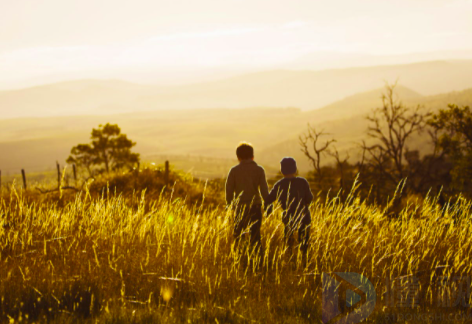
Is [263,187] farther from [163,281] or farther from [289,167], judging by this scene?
[163,281]

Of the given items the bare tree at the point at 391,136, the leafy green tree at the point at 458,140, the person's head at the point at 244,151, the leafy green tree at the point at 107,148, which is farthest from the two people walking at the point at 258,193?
the leafy green tree at the point at 107,148

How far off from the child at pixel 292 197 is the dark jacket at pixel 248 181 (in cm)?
18

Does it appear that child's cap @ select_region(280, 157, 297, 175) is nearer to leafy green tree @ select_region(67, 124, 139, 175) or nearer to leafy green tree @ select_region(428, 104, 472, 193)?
leafy green tree @ select_region(428, 104, 472, 193)

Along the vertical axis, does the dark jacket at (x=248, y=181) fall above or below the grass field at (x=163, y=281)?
above

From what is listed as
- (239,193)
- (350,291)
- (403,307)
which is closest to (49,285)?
(239,193)

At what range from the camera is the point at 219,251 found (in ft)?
18.8

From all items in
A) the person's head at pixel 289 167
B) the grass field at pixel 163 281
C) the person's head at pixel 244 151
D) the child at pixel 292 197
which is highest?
the person's head at pixel 244 151

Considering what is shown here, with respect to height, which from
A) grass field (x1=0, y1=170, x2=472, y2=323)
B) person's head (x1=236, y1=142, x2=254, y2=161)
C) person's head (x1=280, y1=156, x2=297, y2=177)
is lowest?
grass field (x1=0, y1=170, x2=472, y2=323)

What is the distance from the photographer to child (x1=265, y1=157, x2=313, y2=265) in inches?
244

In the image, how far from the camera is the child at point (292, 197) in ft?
20.4

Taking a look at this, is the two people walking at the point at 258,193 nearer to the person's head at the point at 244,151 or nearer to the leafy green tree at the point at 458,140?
the person's head at the point at 244,151

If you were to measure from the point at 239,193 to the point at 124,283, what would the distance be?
89.3 inches

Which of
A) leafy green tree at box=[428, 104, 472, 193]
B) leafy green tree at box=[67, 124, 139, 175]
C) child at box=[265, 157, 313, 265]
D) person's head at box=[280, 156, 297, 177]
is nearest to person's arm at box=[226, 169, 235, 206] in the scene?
child at box=[265, 157, 313, 265]

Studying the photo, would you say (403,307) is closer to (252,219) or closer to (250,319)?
(250,319)
